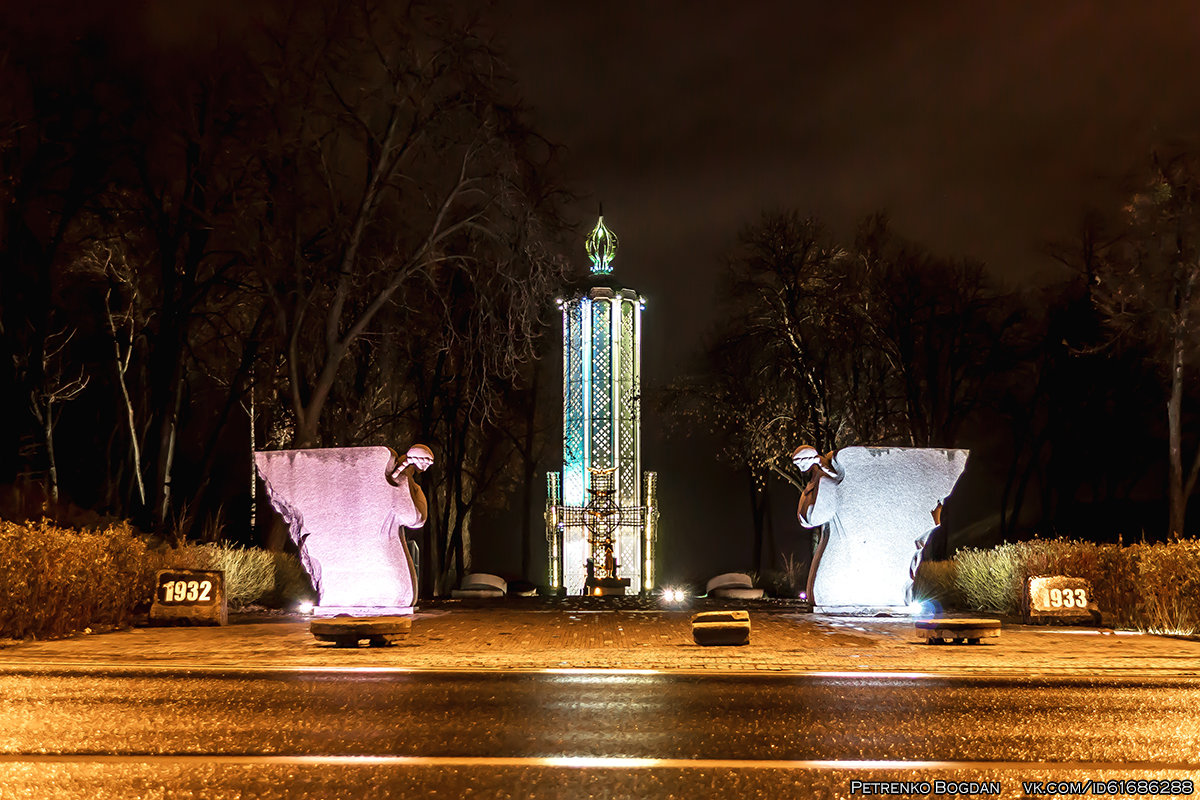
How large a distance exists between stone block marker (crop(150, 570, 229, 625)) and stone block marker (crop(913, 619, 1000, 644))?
10380 millimetres

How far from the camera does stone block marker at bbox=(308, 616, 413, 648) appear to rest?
1425 centimetres

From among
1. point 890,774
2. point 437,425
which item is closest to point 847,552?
point 890,774

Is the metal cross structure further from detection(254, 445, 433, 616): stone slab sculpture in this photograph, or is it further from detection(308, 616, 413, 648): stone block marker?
detection(308, 616, 413, 648): stone block marker

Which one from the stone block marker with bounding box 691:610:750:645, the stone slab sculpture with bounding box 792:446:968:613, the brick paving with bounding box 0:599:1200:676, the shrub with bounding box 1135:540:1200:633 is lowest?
the brick paving with bounding box 0:599:1200:676

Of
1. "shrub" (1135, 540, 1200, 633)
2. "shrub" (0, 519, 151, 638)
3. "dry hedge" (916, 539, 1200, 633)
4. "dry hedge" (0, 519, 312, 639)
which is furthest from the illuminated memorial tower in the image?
"shrub" (1135, 540, 1200, 633)

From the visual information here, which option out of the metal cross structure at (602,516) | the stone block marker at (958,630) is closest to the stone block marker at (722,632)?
the stone block marker at (958,630)

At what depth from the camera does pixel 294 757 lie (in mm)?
7590

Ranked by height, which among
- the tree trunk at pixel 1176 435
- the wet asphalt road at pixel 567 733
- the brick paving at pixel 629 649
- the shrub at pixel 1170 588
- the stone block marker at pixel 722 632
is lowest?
the wet asphalt road at pixel 567 733

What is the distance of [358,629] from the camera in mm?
14398

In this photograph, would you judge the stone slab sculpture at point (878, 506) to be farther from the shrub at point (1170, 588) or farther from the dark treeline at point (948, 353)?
the dark treeline at point (948, 353)

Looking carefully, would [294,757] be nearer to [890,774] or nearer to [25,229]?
[890,774]

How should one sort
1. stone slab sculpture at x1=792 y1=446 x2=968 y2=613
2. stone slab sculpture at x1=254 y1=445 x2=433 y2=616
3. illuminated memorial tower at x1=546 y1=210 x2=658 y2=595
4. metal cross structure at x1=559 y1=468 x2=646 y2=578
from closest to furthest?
stone slab sculpture at x1=254 y1=445 x2=433 y2=616 → stone slab sculpture at x1=792 y1=446 x2=968 y2=613 → metal cross structure at x1=559 y1=468 x2=646 y2=578 → illuminated memorial tower at x1=546 y1=210 x2=658 y2=595

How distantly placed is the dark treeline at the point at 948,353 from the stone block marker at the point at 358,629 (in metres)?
20.8

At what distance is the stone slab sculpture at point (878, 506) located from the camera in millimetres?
17750
